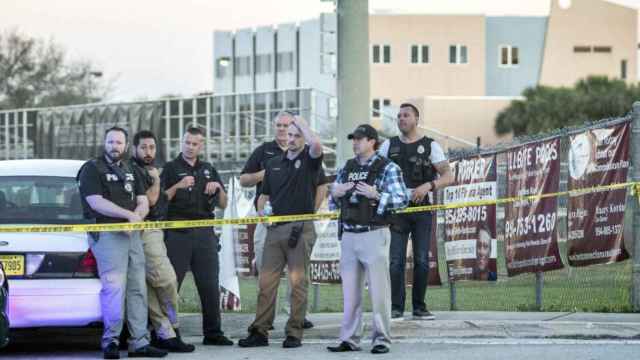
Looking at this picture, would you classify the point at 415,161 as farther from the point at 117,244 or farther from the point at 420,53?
the point at 420,53

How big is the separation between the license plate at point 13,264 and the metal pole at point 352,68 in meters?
4.26

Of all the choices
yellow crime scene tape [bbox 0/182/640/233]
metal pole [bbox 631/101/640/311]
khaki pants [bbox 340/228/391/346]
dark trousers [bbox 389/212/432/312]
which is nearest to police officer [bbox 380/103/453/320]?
dark trousers [bbox 389/212/432/312]

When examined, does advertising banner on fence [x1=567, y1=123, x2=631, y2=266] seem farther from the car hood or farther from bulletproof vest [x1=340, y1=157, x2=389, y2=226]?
the car hood

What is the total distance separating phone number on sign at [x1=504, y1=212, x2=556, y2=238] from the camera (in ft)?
42.4

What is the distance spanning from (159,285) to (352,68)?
364 cm

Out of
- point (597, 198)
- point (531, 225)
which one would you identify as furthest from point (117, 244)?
point (597, 198)

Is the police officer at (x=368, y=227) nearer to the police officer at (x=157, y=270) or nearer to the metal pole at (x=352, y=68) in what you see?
the police officer at (x=157, y=270)

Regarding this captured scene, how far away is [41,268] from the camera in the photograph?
9711mm

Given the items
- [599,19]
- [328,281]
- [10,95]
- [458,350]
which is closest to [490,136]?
[599,19]

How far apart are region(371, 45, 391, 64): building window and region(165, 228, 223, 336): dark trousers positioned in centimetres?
6769

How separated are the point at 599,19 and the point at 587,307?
70.6 metres

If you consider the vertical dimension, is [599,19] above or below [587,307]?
above

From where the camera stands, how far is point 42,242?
32.1 feet

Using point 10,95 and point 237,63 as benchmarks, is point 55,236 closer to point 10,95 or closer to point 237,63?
point 10,95
